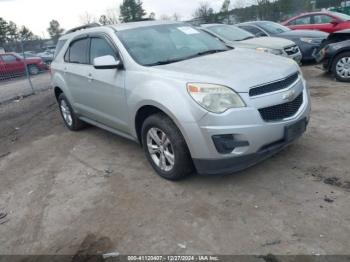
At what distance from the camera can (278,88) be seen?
3508 mm

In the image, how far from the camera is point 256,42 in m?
8.66

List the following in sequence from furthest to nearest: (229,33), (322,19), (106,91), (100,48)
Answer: (322,19) < (229,33) < (100,48) < (106,91)

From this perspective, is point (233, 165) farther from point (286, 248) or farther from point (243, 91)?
point (286, 248)

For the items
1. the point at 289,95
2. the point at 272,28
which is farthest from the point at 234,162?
the point at 272,28

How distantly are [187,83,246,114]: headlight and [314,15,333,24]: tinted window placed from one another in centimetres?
1068

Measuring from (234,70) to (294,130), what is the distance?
0.88m

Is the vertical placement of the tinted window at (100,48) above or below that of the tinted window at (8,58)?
above

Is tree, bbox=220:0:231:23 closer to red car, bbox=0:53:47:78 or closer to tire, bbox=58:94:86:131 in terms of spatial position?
red car, bbox=0:53:47:78

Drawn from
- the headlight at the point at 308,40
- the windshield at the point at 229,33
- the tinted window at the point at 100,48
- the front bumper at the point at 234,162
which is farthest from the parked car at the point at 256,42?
the front bumper at the point at 234,162

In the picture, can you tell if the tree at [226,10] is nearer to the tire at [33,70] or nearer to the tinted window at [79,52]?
the tire at [33,70]

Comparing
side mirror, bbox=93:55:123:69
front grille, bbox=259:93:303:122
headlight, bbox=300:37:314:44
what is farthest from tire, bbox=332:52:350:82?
side mirror, bbox=93:55:123:69

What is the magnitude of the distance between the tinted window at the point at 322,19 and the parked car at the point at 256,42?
13.4 ft

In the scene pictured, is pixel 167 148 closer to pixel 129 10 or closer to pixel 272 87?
pixel 272 87

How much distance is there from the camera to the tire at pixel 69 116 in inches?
244
